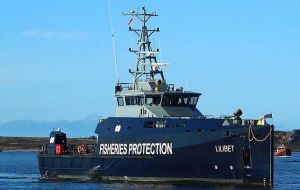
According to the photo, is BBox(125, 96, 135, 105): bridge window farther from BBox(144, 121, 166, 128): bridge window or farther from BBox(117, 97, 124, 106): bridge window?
BBox(144, 121, 166, 128): bridge window

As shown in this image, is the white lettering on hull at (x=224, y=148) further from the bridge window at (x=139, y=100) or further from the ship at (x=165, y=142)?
the bridge window at (x=139, y=100)

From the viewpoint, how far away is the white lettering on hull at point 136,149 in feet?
170

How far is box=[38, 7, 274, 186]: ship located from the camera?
50062 mm

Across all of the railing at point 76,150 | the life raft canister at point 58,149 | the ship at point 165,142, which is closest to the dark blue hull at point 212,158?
the ship at point 165,142

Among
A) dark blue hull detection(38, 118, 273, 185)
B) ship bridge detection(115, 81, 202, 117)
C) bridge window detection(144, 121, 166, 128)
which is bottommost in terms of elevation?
dark blue hull detection(38, 118, 273, 185)

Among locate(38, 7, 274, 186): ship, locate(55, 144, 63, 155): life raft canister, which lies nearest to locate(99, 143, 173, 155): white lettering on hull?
locate(38, 7, 274, 186): ship

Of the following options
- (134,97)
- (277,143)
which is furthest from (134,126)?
(277,143)

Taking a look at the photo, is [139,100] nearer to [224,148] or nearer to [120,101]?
[120,101]

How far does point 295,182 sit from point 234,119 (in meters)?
11.2

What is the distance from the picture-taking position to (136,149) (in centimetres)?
5356

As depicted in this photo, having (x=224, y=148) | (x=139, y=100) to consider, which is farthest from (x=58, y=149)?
(x=224, y=148)

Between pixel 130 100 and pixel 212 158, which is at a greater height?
pixel 130 100

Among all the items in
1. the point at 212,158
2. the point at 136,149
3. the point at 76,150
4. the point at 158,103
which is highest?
the point at 158,103

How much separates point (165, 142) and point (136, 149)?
8.46 feet
